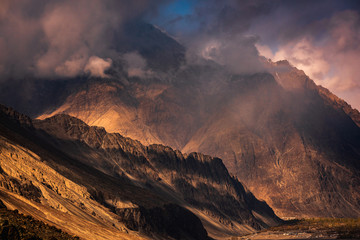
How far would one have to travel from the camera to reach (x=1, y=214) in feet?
148

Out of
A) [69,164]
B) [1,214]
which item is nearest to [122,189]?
[69,164]

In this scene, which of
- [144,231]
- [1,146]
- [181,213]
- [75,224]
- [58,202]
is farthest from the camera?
[181,213]

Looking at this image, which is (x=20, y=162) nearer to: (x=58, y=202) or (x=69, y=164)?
(x=58, y=202)

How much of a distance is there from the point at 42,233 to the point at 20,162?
68.4 metres

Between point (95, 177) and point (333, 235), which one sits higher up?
point (333, 235)

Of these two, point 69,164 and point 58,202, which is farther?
point 69,164

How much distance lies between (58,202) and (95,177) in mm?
80554

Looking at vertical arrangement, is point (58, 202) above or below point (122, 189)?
below

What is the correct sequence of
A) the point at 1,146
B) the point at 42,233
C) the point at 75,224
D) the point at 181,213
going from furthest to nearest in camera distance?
the point at 181,213 < the point at 1,146 < the point at 75,224 < the point at 42,233

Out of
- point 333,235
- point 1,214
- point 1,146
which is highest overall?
point 333,235

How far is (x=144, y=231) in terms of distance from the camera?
15912cm

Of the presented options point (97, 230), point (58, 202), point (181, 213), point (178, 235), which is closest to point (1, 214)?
point (97, 230)

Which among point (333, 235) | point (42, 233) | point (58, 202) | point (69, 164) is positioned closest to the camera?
point (42, 233)

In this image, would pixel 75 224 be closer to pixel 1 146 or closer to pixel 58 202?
pixel 58 202
